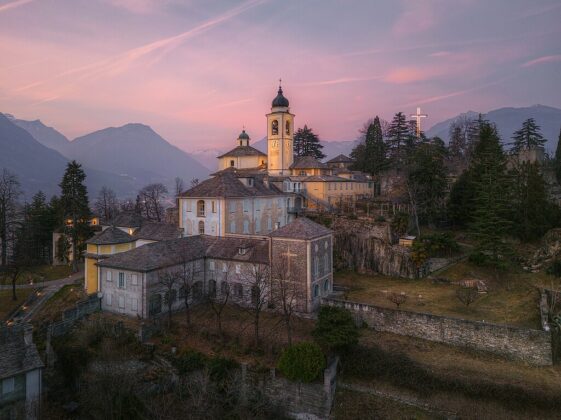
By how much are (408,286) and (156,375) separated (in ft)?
70.2

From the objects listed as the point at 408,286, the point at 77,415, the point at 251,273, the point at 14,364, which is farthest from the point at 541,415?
the point at 14,364

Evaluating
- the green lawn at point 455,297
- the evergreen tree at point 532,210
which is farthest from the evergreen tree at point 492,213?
the green lawn at point 455,297

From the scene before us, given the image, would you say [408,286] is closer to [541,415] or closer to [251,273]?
[251,273]

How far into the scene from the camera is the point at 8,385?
1952 cm

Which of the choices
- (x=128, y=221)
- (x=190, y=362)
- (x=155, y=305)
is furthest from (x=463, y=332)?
(x=128, y=221)

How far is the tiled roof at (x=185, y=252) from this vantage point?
29.8 metres

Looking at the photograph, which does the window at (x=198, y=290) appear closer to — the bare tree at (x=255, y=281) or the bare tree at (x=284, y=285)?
the bare tree at (x=255, y=281)

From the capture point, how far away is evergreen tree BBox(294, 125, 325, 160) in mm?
72250

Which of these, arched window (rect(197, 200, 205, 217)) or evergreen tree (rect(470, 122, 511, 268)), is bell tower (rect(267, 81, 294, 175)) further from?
evergreen tree (rect(470, 122, 511, 268))

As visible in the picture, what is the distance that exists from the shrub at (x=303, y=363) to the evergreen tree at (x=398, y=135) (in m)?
42.9

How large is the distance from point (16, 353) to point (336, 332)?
17.3 metres

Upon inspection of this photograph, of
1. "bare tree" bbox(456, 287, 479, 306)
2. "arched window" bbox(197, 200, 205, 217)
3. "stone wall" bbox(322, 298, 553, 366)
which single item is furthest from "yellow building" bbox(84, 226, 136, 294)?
"bare tree" bbox(456, 287, 479, 306)

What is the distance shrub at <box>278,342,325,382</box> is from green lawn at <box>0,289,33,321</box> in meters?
25.4

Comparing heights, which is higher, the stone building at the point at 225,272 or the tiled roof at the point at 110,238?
the tiled roof at the point at 110,238
